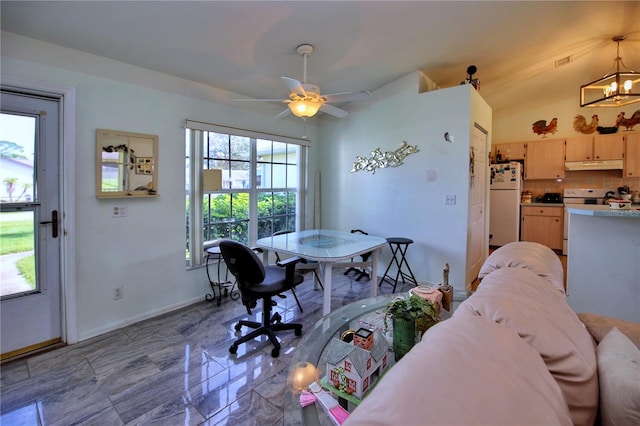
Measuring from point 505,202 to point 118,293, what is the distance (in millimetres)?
6211

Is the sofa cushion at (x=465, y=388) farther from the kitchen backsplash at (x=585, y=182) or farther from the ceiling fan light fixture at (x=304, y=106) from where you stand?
the kitchen backsplash at (x=585, y=182)

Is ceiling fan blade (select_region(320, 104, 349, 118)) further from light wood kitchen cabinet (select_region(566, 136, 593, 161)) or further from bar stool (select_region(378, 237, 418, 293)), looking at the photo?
light wood kitchen cabinet (select_region(566, 136, 593, 161))

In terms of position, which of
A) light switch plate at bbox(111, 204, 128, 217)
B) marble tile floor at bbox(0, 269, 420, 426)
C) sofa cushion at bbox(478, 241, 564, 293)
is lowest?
marble tile floor at bbox(0, 269, 420, 426)

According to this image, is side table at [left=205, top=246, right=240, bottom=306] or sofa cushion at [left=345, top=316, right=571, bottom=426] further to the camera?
side table at [left=205, top=246, right=240, bottom=306]

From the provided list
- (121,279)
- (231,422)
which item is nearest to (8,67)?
(121,279)

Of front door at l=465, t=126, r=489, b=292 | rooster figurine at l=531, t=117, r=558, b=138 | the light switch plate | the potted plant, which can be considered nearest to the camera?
the potted plant

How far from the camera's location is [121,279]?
2703 millimetres

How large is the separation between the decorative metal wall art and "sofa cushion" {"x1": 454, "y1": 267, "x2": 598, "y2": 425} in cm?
297

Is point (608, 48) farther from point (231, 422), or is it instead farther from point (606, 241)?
point (231, 422)

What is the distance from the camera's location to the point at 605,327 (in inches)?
49.7

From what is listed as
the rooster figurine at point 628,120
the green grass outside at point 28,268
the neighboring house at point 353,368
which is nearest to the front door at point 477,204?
the neighboring house at point 353,368

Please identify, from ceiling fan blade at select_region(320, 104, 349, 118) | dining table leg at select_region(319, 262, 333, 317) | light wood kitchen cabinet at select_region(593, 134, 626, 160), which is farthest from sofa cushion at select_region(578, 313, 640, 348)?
light wood kitchen cabinet at select_region(593, 134, 626, 160)

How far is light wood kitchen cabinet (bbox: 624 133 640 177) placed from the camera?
15.8 ft

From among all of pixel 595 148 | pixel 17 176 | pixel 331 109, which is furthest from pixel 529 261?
pixel 595 148
